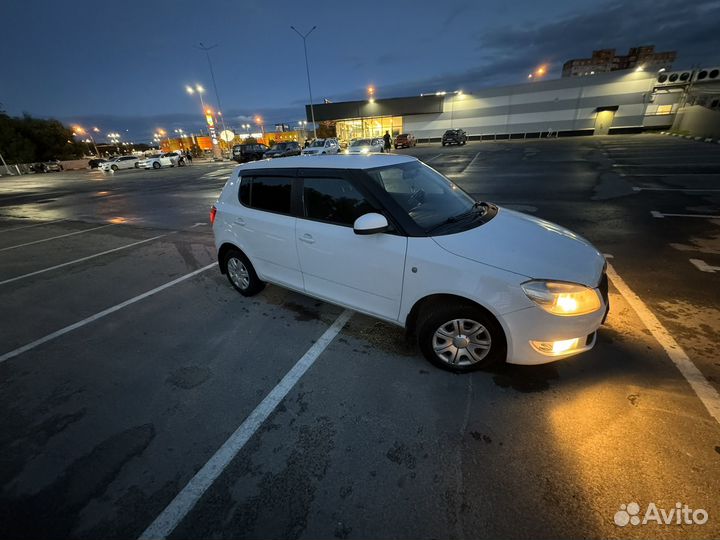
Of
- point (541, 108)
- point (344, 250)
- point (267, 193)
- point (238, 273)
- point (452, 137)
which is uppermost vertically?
point (541, 108)

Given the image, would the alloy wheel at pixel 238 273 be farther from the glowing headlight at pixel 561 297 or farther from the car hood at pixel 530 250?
the glowing headlight at pixel 561 297

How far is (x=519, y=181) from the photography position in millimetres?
12523

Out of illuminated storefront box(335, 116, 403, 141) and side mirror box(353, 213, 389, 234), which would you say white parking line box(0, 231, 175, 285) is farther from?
illuminated storefront box(335, 116, 403, 141)

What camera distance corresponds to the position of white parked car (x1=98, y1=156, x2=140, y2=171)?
3691 centimetres

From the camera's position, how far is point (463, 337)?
2709 millimetres

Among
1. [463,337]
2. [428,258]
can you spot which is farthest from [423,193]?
[463,337]

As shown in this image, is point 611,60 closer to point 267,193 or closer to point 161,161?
point 161,161

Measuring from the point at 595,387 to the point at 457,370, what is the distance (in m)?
1.11

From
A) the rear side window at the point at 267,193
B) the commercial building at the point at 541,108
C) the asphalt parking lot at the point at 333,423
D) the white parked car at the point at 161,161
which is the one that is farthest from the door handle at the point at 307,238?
the white parked car at the point at 161,161

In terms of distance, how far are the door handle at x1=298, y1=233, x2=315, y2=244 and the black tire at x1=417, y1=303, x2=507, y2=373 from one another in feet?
4.46

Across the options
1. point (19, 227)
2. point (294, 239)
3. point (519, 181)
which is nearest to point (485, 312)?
point (294, 239)

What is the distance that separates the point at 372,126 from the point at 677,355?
53.0 m

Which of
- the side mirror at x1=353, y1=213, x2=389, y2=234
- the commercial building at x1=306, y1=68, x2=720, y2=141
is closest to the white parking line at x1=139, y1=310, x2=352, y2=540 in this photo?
the side mirror at x1=353, y1=213, x2=389, y2=234

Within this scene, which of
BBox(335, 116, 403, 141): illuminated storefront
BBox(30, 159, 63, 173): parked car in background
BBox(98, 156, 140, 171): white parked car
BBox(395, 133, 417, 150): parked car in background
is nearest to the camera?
BBox(98, 156, 140, 171): white parked car
